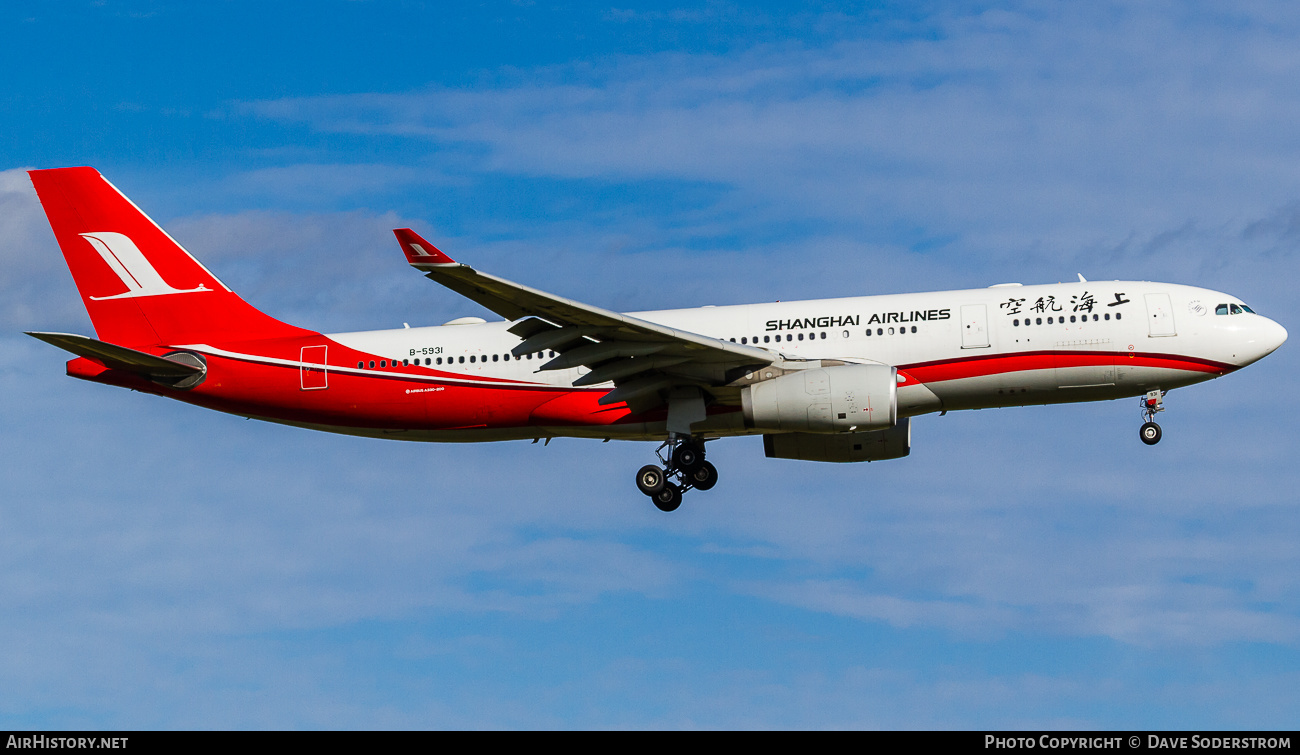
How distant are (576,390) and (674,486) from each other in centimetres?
336

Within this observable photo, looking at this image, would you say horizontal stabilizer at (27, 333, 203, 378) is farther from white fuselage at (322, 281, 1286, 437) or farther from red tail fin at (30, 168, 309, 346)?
white fuselage at (322, 281, 1286, 437)

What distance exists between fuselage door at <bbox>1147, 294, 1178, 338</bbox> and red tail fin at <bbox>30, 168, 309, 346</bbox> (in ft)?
66.1

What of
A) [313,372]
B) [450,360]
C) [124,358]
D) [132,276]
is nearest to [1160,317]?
[450,360]

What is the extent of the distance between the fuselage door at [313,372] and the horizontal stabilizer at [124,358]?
254cm

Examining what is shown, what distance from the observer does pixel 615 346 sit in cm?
3102

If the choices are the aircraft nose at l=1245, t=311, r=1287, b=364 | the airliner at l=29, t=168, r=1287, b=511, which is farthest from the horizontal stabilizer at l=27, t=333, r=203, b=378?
the aircraft nose at l=1245, t=311, r=1287, b=364

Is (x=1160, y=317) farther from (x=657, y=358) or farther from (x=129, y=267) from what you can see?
(x=129, y=267)

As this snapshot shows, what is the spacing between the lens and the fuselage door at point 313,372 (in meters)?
34.4

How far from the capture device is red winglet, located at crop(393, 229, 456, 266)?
26.2m

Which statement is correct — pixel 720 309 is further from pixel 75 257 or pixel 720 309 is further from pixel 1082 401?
pixel 75 257

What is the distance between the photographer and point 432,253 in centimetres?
2656

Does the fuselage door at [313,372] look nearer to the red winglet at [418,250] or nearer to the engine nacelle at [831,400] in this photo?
the red winglet at [418,250]
